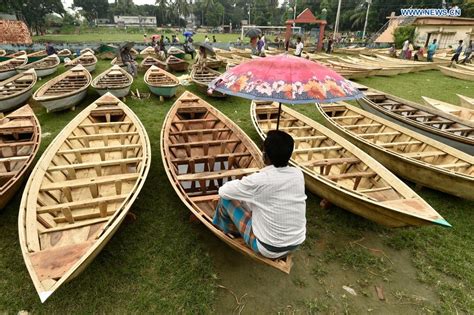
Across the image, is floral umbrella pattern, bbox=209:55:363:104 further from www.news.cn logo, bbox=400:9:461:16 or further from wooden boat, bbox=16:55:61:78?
www.news.cn logo, bbox=400:9:461:16

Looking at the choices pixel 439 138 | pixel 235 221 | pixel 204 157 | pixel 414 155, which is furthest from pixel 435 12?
pixel 235 221

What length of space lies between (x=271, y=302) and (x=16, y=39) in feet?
120

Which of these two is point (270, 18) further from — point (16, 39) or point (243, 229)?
point (243, 229)

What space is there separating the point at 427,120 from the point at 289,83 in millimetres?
6160

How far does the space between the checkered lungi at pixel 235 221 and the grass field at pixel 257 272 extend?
29.1 inches

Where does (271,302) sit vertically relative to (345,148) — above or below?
below

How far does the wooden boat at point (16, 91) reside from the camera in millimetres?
7777

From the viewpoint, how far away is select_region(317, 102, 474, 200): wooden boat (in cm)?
436

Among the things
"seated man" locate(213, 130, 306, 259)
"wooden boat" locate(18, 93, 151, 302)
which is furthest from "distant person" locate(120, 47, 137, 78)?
"seated man" locate(213, 130, 306, 259)

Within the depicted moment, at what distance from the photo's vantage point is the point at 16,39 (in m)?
27.2

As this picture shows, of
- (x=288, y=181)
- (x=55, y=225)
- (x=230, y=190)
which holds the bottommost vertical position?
(x=55, y=225)

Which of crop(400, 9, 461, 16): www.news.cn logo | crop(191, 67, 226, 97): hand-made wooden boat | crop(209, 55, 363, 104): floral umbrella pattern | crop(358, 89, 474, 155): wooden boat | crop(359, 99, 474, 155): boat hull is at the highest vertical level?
crop(400, 9, 461, 16): www.news.cn logo

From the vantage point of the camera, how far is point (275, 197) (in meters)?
2.33

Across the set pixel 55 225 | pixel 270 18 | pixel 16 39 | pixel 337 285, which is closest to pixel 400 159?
pixel 337 285
